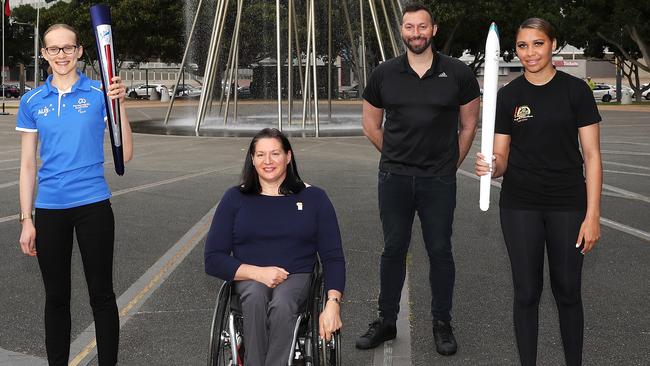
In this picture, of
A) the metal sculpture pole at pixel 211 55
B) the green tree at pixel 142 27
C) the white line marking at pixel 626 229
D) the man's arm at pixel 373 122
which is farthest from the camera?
the green tree at pixel 142 27

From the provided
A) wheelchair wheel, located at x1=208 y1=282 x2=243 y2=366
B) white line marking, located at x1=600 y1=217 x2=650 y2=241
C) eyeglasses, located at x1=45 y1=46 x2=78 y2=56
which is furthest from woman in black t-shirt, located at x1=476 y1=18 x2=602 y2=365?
white line marking, located at x1=600 y1=217 x2=650 y2=241

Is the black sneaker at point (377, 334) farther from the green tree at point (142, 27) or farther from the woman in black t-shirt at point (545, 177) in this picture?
the green tree at point (142, 27)

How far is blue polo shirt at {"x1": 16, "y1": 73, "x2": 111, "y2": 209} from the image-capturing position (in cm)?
389

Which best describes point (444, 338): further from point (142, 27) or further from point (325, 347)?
point (142, 27)

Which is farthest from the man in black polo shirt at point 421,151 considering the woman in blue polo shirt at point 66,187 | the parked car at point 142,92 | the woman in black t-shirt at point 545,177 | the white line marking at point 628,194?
the parked car at point 142,92

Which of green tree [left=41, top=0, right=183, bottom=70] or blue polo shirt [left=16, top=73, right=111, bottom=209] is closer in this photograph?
blue polo shirt [left=16, top=73, right=111, bottom=209]

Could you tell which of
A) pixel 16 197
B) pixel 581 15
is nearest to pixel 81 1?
pixel 581 15

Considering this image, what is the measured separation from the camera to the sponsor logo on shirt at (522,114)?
3.86 m

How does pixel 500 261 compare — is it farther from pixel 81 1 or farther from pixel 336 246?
pixel 81 1

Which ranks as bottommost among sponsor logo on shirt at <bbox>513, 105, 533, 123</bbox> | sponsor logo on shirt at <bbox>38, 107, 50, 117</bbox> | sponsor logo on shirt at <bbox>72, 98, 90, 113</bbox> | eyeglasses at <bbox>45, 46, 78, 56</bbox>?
sponsor logo on shirt at <bbox>513, 105, 533, 123</bbox>

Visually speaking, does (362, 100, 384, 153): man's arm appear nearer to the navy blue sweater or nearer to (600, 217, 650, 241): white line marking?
the navy blue sweater

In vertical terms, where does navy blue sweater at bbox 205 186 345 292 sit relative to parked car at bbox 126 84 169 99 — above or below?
above

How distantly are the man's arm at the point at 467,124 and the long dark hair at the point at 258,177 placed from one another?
1.24 meters

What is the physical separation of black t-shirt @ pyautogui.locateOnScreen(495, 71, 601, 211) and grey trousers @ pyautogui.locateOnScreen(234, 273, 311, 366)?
43.9 inches
